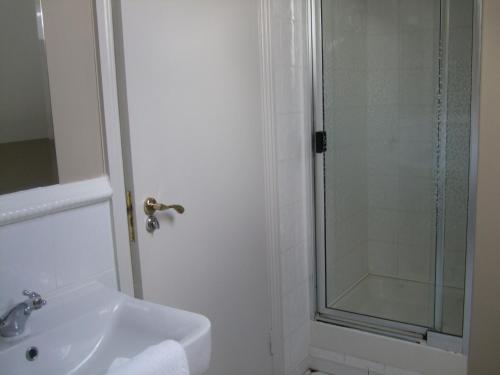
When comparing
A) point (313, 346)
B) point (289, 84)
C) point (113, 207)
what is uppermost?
point (289, 84)

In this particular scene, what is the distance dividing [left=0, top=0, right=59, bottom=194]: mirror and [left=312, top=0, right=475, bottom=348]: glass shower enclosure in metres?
1.38

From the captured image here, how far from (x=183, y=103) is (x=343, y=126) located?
1168 millimetres

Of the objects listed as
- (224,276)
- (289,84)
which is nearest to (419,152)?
(289,84)

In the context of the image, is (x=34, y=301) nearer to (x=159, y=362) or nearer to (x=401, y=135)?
(x=159, y=362)

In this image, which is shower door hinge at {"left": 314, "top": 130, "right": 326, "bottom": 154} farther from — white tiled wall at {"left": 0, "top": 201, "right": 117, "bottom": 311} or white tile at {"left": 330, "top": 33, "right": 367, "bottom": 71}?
white tiled wall at {"left": 0, "top": 201, "right": 117, "bottom": 311}

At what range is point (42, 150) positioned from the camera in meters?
1.31

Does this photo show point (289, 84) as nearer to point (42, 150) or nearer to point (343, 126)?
point (343, 126)

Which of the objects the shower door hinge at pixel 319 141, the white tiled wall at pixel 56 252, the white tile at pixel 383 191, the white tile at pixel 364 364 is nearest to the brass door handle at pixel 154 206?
the white tiled wall at pixel 56 252

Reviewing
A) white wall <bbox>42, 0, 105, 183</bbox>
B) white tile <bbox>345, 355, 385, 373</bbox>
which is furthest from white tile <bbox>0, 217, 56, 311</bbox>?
white tile <bbox>345, 355, 385, 373</bbox>

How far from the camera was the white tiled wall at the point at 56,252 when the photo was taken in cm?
120

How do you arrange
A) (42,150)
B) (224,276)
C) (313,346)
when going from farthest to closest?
(313,346)
(224,276)
(42,150)

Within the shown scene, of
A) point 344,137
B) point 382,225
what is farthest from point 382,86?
point 382,225

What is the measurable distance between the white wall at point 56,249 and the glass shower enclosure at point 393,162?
128 cm

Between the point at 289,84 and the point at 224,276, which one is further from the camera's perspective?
the point at 289,84
